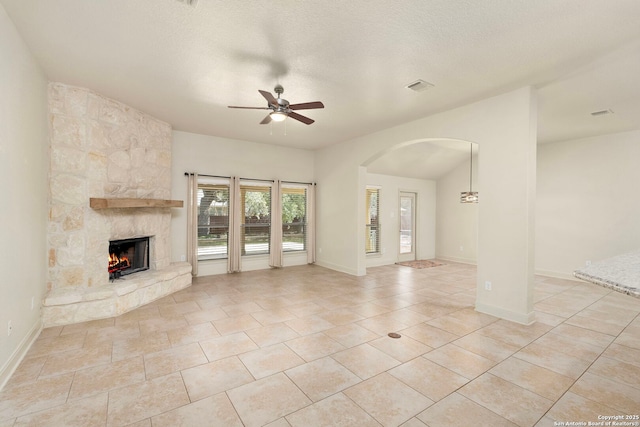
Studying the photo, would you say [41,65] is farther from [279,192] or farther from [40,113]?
[279,192]

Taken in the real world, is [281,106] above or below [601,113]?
below

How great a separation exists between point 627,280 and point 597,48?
110 inches

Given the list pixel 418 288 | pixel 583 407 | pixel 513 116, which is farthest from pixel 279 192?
pixel 583 407

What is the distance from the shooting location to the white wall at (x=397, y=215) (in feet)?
25.9

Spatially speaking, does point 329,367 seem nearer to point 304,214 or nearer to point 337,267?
point 337,267

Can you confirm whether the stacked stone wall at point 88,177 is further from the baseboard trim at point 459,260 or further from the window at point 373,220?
the baseboard trim at point 459,260

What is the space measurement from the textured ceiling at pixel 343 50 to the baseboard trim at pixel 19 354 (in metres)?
2.94

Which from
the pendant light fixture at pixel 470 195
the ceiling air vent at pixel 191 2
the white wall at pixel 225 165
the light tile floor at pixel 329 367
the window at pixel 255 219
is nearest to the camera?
the light tile floor at pixel 329 367

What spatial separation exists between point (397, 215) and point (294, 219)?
3091 mm

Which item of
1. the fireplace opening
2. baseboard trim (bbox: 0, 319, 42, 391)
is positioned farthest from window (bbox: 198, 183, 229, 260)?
baseboard trim (bbox: 0, 319, 42, 391)

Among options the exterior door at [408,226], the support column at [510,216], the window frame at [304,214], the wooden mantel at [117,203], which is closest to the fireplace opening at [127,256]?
the wooden mantel at [117,203]

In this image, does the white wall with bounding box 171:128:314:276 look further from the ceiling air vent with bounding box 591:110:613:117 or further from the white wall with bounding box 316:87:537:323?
the ceiling air vent with bounding box 591:110:613:117

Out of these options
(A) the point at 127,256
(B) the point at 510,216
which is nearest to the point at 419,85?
(B) the point at 510,216

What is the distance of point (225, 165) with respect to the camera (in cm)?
630
